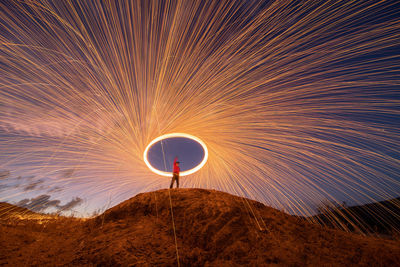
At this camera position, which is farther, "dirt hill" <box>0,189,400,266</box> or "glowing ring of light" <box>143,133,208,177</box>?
"glowing ring of light" <box>143,133,208,177</box>

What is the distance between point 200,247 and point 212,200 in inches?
79.5

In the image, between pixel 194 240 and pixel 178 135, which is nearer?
pixel 194 240

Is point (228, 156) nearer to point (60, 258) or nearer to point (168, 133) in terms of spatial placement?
point (168, 133)

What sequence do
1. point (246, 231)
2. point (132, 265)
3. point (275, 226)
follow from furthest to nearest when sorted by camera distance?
point (275, 226), point (246, 231), point (132, 265)

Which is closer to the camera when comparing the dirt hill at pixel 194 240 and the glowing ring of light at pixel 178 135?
the dirt hill at pixel 194 240

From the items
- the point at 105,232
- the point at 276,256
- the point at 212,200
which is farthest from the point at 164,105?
the point at 276,256

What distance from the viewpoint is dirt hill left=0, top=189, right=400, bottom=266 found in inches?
165

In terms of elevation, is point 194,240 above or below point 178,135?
below

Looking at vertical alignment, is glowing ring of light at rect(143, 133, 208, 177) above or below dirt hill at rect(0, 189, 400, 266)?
above

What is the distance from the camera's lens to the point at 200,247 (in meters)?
4.88

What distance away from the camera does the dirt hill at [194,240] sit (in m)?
4.20

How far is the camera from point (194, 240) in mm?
5109

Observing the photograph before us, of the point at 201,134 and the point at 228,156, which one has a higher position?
the point at 201,134

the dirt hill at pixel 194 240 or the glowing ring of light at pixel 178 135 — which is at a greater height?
the glowing ring of light at pixel 178 135
